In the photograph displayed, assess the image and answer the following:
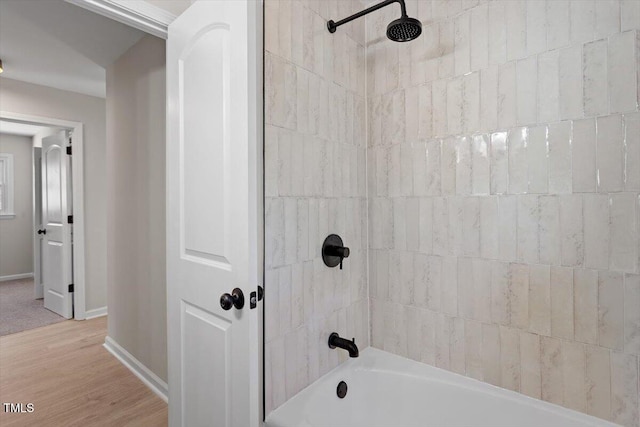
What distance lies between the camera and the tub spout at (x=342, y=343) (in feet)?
4.89

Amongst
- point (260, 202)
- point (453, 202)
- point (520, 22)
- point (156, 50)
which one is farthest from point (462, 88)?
point (156, 50)

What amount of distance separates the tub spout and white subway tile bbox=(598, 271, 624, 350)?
3.10 feet

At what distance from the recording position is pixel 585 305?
1270 millimetres

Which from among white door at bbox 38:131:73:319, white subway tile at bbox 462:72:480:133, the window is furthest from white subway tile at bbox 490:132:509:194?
the window

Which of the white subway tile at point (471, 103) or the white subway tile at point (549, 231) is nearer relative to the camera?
the white subway tile at point (549, 231)

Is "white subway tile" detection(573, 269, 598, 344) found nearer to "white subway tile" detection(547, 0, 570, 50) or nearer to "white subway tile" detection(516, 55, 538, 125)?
"white subway tile" detection(516, 55, 538, 125)

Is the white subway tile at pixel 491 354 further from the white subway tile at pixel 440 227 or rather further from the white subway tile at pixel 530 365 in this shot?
the white subway tile at pixel 440 227

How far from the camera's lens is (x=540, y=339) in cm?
137

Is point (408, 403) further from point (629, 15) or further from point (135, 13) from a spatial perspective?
point (135, 13)

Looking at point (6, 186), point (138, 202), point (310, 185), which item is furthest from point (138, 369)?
point (6, 186)

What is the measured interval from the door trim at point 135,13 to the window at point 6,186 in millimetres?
5550

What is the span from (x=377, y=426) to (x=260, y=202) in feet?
3.91

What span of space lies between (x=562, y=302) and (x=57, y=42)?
3.68m

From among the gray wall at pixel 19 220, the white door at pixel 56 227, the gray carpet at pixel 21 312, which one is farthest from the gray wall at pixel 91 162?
the gray wall at pixel 19 220
